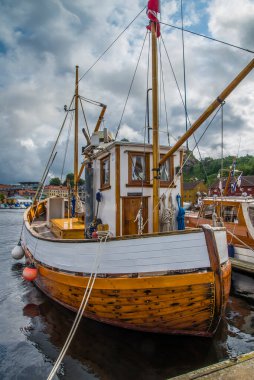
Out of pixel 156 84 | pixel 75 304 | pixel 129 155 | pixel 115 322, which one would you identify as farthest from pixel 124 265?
pixel 156 84

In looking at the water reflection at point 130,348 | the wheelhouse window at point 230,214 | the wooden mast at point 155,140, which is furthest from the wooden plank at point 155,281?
→ the wheelhouse window at point 230,214

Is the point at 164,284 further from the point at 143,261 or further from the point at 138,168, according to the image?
the point at 138,168

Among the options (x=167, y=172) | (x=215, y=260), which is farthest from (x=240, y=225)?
(x=215, y=260)

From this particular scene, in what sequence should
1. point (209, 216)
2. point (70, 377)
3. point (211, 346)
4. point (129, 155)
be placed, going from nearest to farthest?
1. point (70, 377)
2. point (211, 346)
3. point (129, 155)
4. point (209, 216)

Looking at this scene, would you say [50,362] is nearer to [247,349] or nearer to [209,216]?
[247,349]

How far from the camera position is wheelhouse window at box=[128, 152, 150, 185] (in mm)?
8461

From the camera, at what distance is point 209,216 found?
53.9ft

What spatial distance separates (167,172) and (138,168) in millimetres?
1098

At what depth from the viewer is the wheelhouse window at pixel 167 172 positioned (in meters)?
8.96

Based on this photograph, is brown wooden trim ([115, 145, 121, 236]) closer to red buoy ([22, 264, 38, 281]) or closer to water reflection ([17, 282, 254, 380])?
water reflection ([17, 282, 254, 380])

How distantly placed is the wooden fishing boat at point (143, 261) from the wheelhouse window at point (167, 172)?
1.3 inches

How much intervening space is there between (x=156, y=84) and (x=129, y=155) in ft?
7.10

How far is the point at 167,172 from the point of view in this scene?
A: 9.12 metres

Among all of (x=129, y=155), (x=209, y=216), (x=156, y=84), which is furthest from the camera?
(x=209, y=216)
